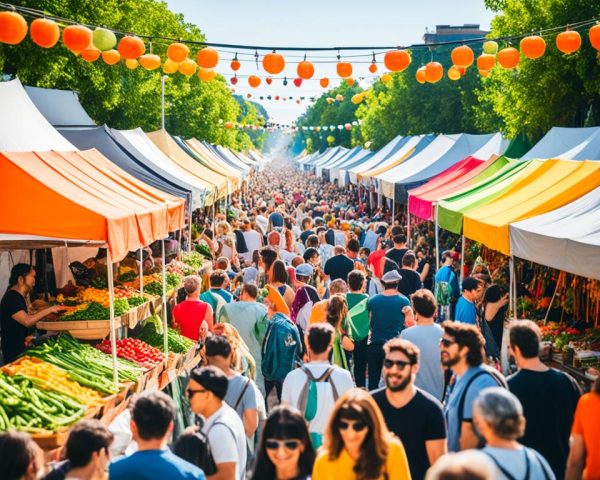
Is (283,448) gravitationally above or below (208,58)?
below

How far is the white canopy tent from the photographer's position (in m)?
7.36

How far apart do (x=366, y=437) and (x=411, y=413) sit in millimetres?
805

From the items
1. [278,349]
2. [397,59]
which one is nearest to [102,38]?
[397,59]

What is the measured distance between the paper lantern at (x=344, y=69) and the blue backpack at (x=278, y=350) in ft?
23.6

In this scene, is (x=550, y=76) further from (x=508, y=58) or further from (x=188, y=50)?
(x=188, y=50)

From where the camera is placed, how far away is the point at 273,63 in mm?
12430

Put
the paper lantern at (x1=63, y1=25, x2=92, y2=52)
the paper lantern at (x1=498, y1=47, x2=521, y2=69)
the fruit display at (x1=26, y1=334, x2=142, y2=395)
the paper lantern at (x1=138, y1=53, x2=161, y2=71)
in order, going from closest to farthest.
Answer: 1. the fruit display at (x1=26, y1=334, x2=142, y2=395)
2. the paper lantern at (x1=63, y1=25, x2=92, y2=52)
3. the paper lantern at (x1=498, y1=47, x2=521, y2=69)
4. the paper lantern at (x1=138, y1=53, x2=161, y2=71)

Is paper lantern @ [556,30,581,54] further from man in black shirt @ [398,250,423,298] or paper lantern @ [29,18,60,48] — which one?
paper lantern @ [29,18,60,48]

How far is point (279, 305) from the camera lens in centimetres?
866

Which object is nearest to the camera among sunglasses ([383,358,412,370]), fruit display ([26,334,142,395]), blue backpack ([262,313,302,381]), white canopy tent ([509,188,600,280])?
sunglasses ([383,358,412,370])

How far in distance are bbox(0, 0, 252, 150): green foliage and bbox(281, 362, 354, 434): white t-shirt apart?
41.1ft

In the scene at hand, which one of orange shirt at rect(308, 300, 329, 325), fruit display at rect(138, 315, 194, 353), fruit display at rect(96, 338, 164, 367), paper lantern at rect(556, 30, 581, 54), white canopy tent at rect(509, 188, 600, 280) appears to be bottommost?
fruit display at rect(138, 315, 194, 353)

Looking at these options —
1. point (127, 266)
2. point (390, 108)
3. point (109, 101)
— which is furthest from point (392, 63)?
point (390, 108)

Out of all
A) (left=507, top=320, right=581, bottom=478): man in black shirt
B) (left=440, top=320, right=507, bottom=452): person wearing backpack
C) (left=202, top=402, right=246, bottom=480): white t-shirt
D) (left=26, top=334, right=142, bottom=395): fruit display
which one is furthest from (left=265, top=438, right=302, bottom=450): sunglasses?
(left=26, top=334, right=142, bottom=395): fruit display
